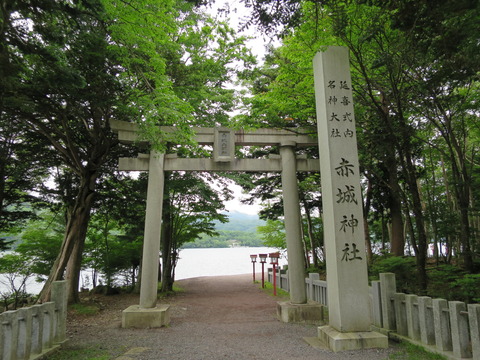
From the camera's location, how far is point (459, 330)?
432 cm

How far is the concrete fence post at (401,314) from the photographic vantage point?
5.67 m

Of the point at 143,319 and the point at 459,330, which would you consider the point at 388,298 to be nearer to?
the point at 459,330

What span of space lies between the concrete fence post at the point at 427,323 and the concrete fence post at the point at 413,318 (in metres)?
0.22

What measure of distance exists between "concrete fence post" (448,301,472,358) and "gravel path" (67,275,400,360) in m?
1.01

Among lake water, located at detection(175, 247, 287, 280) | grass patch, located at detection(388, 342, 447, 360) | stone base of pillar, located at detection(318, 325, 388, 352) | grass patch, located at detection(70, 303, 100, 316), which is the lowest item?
lake water, located at detection(175, 247, 287, 280)

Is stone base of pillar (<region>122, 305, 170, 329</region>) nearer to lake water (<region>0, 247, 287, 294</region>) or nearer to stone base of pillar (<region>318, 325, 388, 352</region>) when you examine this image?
stone base of pillar (<region>318, 325, 388, 352</region>)

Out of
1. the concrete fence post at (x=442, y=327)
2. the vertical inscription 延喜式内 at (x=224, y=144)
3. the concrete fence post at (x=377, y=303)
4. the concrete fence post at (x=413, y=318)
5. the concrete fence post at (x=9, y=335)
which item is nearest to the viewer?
the concrete fence post at (x=9, y=335)

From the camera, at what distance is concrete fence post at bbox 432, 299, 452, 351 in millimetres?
4598

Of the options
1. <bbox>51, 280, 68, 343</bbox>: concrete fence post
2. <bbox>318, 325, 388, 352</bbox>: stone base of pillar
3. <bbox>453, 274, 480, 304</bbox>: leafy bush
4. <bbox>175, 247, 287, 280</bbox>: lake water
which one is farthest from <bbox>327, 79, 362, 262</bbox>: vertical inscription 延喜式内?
<bbox>175, 247, 287, 280</bbox>: lake water

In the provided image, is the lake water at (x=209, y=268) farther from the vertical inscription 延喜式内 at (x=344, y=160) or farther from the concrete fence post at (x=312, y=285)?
the vertical inscription 延喜式内 at (x=344, y=160)

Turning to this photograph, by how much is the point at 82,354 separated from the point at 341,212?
530cm

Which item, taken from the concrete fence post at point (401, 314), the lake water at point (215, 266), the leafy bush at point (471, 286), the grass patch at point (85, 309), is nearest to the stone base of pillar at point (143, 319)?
the grass patch at point (85, 309)

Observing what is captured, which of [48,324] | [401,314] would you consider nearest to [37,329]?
[48,324]

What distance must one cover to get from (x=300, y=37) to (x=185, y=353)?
6.97 metres
